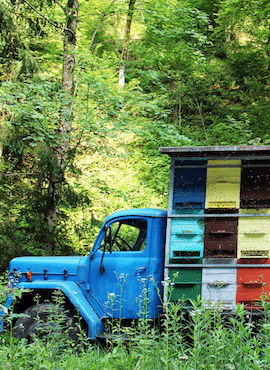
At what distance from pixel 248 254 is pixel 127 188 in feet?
28.9

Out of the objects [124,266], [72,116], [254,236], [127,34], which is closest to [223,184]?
[254,236]

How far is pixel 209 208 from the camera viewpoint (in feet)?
17.6

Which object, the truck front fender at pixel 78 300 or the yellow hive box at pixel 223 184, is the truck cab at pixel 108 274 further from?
the yellow hive box at pixel 223 184

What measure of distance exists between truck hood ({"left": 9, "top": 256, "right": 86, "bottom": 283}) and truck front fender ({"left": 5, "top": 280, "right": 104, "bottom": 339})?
0.85ft

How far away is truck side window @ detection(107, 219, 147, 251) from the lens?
19.3 feet

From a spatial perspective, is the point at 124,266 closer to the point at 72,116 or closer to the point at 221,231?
the point at 221,231

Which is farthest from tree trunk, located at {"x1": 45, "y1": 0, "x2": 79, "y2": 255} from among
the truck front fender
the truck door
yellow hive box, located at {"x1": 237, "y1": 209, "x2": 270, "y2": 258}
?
yellow hive box, located at {"x1": 237, "y1": 209, "x2": 270, "y2": 258}

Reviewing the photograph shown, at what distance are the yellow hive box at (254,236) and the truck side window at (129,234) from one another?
140 cm

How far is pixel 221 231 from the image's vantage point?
17.2 ft

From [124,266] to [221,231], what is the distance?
1490mm

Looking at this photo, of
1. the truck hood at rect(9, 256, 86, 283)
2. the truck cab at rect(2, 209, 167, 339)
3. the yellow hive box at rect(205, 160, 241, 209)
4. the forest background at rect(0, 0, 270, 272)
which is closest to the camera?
the yellow hive box at rect(205, 160, 241, 209)

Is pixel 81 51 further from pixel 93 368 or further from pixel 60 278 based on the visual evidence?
pixel 93 368

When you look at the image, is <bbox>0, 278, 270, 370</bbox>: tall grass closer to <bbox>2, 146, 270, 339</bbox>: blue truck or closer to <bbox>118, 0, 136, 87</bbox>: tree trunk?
<bbox>2, 146, 270, 339</bbox>: blue truck

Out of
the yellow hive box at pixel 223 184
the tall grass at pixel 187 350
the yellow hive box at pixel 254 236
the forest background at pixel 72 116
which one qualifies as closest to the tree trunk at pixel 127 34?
the forest background at pixel 72 116
